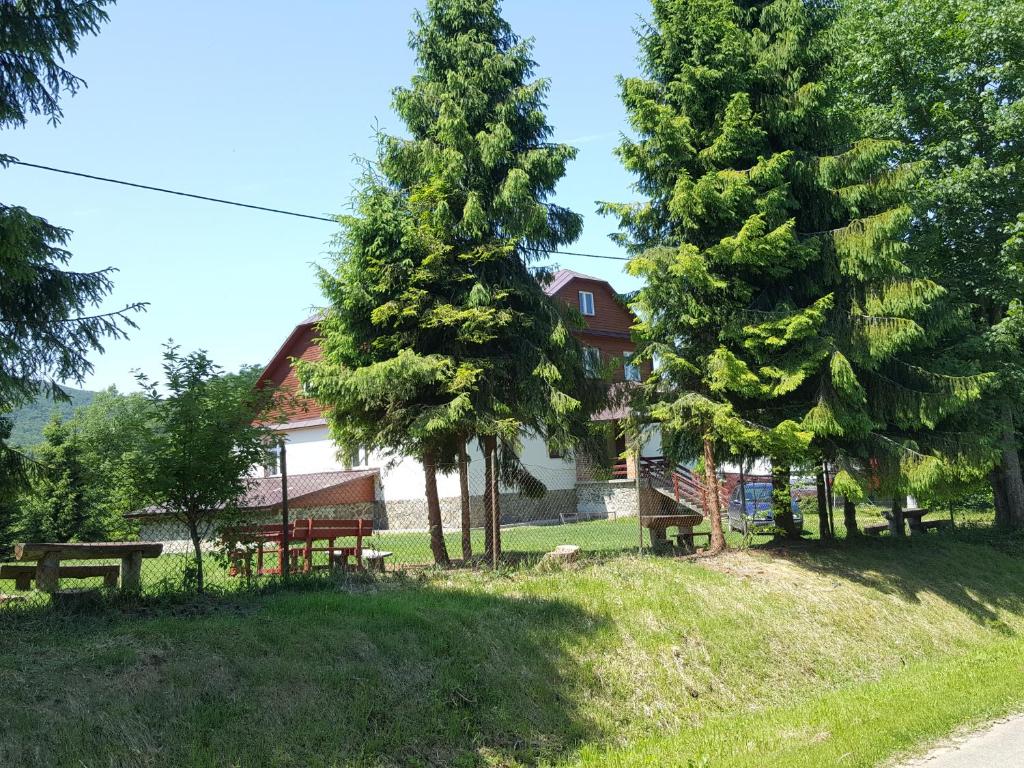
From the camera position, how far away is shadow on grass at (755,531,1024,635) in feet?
45.4

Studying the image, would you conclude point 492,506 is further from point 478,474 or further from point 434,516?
point 478,474

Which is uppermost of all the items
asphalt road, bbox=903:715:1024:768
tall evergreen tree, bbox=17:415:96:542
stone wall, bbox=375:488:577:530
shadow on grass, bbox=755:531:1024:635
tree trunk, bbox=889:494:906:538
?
tall evergreen tree, bbox=17:415:96:542

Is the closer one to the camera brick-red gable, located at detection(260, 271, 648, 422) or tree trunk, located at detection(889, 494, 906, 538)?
tree trunk, located at detection(889, 494, 906, 538)

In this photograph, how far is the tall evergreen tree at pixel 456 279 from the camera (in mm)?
12398

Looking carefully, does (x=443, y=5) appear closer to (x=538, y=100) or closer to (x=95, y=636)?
(x=538, y=100)

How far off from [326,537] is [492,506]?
258 centimetres

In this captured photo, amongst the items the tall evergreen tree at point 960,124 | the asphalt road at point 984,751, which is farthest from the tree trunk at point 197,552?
the tall evergreen tree at point 960,124

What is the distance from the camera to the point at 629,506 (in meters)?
27.8

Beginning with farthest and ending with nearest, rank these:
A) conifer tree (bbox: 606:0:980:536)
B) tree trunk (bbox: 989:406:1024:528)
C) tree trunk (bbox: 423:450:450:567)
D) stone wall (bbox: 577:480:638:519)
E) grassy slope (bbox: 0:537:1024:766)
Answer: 1. stone wall (bbox: 577:480:638:519)
2. tree trunk (bbox: 989:406:1024:528)
3. conifer tree (bbox: 606:0:980:536)
4. tree trunk (bbox: 423:450:450:567)
5. grassy slope (bbox: 0:537:1024:766)

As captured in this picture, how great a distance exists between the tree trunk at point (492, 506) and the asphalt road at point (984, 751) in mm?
6036

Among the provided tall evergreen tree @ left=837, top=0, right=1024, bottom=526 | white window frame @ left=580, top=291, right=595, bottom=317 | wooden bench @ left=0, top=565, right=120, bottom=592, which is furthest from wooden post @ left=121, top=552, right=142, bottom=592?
white window frame @ left=580, top=291, right=595, bottom=317

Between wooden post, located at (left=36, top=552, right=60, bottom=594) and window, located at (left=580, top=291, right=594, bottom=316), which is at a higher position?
window, located at (left=580, top=291, right=594, bottom=316)

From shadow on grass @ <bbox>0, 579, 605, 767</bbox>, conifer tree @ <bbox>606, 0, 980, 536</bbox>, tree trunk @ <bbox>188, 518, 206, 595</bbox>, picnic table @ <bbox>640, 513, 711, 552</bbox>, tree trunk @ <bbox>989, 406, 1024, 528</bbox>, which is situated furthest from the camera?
tree trunk @ <bbox>989, 406, 1024, 528</bbox>

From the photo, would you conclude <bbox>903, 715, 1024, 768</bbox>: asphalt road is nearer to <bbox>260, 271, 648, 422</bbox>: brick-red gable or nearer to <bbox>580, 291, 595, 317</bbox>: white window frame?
<bbox>260, 271, 648, 422</bbox>: brick-red gable
